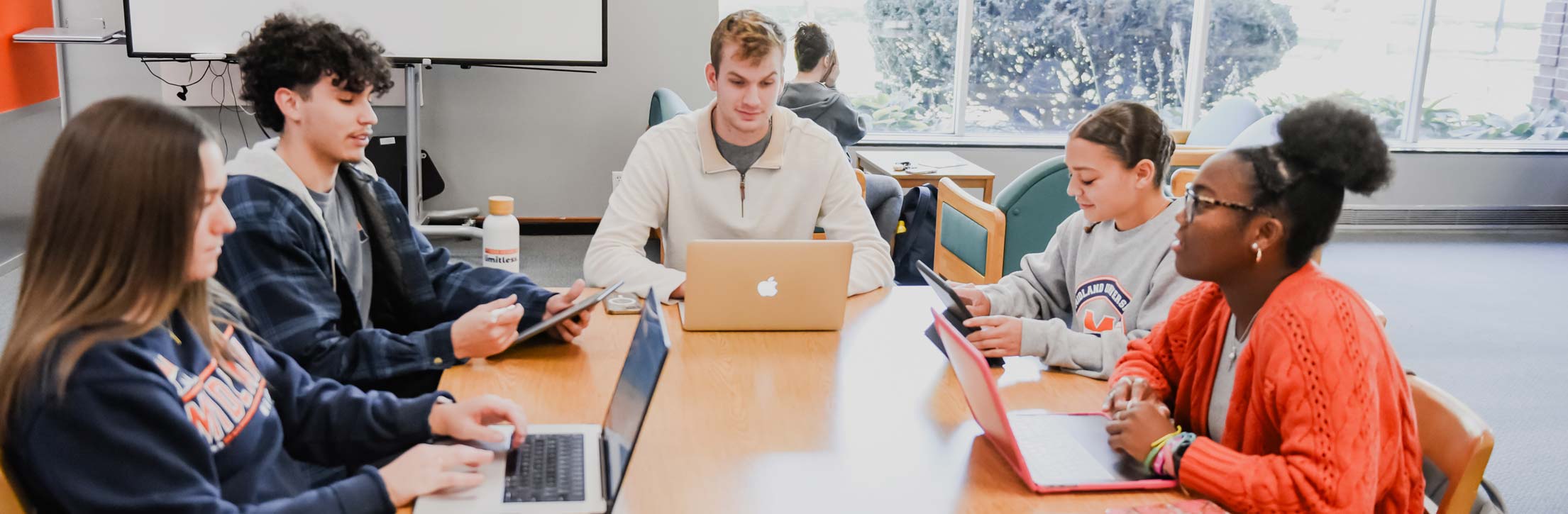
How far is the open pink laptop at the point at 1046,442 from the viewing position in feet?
4.40

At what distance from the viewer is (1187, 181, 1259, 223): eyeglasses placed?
133 centimetres

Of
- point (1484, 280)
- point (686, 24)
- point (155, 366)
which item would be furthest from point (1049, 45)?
point (155, 366)

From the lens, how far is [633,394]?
148 cm

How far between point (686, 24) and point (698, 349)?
374 cm

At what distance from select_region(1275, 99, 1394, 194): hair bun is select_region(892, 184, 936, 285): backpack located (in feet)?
7.75

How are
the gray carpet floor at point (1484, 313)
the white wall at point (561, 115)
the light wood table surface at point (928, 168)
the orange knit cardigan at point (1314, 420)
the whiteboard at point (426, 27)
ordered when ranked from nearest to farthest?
the orange knit cardigan at point (1314, 420) → the gray carpet floor at point (1484, 313) → the light wood table surface at point (928, 168) → the whiteboard at point (426, 27) → the white wall at point (561, 115)

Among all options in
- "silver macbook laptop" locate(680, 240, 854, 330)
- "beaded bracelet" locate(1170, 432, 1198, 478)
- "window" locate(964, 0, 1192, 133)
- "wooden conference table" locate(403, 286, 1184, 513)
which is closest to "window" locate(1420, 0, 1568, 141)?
"window" locate(964, 0, 1192, 133)

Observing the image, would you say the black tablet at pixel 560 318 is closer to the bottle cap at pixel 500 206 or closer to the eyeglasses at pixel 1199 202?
the bottle cap at pixel 500 206

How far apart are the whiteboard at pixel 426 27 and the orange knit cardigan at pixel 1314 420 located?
389 centimetres

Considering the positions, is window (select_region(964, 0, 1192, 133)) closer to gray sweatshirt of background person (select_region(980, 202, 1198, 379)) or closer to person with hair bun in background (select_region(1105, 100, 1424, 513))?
gray sweatshirt of background person (select_region(980, 202, 1198, 379))

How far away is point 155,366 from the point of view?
1.07 metres

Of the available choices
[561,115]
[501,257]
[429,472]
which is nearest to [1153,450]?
[429,472]

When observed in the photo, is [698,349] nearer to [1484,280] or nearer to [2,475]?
[2,475]

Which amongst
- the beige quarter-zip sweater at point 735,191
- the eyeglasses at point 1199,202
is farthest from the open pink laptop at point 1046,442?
the beige quarter-zip sweater at point 735,191
